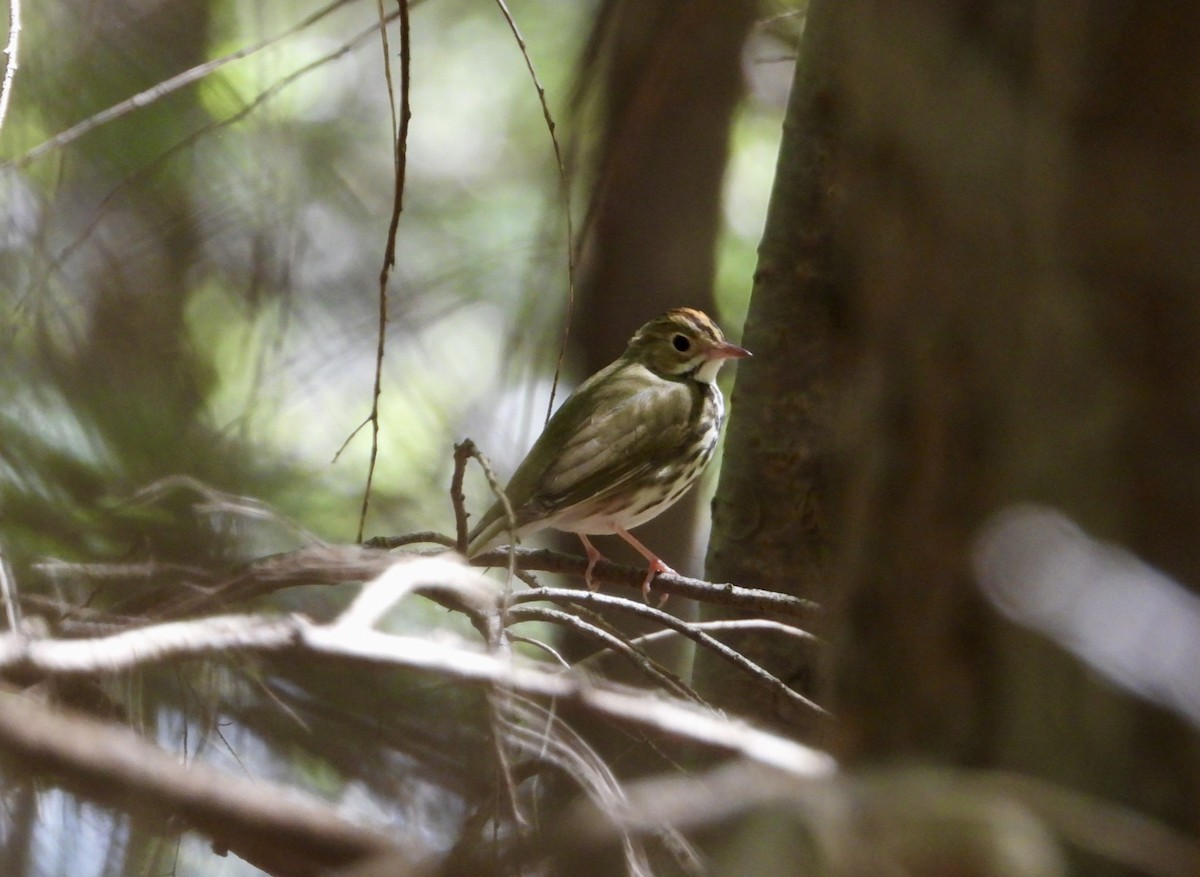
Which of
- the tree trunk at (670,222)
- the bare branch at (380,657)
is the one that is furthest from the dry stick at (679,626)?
the tree trunk at (670,222)

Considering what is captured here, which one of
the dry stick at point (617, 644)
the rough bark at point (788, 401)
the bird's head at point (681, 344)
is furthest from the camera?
the bird's head at point (681, 344)

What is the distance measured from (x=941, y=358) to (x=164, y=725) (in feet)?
4.41

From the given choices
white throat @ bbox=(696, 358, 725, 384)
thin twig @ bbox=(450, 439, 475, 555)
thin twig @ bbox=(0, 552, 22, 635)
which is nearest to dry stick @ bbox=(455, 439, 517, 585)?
thin twig @ bbox=(450, 439, 475, 555)

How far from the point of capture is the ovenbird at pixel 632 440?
4373 millimetres

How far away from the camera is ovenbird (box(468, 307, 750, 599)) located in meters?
4.37

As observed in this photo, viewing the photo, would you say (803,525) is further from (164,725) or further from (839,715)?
(839,715)

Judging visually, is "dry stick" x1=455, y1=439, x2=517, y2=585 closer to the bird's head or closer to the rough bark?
the rough bark

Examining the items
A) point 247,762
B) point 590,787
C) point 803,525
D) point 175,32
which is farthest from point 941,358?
point 175,32

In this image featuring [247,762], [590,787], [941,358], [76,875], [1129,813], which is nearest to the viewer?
[1129,813]

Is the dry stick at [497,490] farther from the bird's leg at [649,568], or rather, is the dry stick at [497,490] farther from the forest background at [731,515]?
the bird's leg at [649,568]

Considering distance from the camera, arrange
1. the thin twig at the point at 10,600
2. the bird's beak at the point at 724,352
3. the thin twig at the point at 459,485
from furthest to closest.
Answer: the bird's beak at the point at 724,352 < the thin twig at the point at 459,485 < the thin twig at the point at 10,600

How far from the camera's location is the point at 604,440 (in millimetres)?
4535

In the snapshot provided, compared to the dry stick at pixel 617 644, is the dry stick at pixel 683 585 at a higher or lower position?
higher

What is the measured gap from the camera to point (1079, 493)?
1.07 meters
